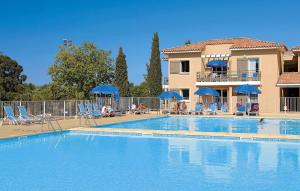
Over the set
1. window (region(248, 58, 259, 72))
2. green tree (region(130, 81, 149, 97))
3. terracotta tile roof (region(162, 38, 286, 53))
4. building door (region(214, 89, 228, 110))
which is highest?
terracotta tile roof (region(162, 38, 286, 53))

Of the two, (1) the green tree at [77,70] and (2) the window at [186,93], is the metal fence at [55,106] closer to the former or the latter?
(2) the window at [186,93]

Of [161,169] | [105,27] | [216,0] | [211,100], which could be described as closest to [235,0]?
[216,0]

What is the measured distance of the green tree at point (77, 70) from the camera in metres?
41.3

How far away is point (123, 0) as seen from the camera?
33906mm

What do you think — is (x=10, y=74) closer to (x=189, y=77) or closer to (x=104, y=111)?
(x=189, y=77)

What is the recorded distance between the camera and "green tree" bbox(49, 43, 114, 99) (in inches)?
1628

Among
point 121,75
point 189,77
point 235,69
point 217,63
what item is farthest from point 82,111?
point 121,75

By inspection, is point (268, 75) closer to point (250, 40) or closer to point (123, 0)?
point (250, 40)

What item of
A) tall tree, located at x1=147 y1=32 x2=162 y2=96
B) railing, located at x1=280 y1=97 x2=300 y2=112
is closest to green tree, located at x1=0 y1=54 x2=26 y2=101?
tall tree, located at x1=147 y1=32 x2=162 y2=96

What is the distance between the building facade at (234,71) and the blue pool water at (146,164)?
18455 millimetres

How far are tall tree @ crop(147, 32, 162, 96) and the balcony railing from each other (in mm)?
10194

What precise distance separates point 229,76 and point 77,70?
651 inches

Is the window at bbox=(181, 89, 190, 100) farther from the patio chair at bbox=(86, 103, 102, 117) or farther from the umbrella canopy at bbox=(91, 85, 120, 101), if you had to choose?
the patio chair at bbox=(86, 103, 102, 117)

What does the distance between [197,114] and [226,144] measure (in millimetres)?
16340
